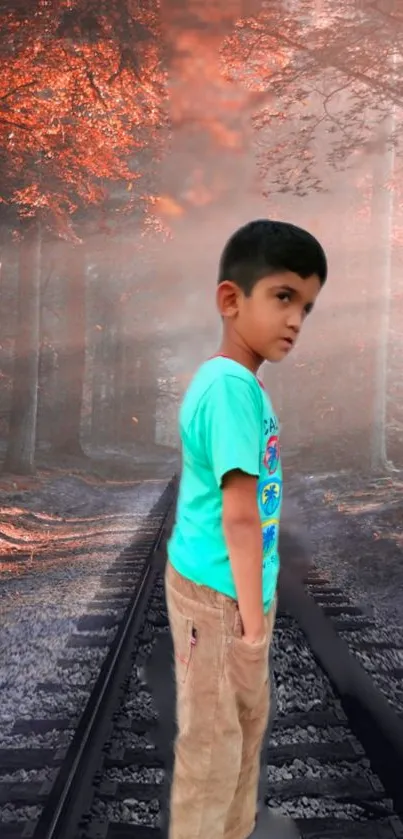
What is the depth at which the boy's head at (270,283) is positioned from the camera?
1941mm

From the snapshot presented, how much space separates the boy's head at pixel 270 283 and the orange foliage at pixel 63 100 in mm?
10828

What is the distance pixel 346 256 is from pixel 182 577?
25.5 metres

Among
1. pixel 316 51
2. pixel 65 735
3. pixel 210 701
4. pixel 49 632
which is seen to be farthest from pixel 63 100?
pixel 210 701

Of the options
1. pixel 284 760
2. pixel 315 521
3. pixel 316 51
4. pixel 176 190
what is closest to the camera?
pixel 284 760

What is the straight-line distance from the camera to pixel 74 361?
20766 mm

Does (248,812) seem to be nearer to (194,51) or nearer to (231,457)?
(231,457)

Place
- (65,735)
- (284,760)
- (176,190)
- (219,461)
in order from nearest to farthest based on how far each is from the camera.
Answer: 1. (219,461)
2. (284,760)
3. (65,735)
4. (176,190)

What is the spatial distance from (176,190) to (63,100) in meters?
13.8

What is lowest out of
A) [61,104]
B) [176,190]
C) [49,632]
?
[49,632]

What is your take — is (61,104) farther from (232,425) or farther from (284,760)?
(232,425)

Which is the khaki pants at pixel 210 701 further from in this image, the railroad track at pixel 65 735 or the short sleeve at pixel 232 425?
the railroad track at pixel 65 735

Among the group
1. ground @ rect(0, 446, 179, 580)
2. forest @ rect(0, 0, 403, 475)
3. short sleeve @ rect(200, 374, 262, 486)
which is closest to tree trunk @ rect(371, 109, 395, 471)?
forest @ rect(0, 0, 403, 475)

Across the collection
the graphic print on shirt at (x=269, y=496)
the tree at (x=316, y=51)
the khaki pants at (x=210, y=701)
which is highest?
the tree at (x=316, y=51)

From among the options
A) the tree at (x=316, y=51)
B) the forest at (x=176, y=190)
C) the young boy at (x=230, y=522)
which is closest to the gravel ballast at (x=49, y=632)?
the young boy at (x=230, y=522)
